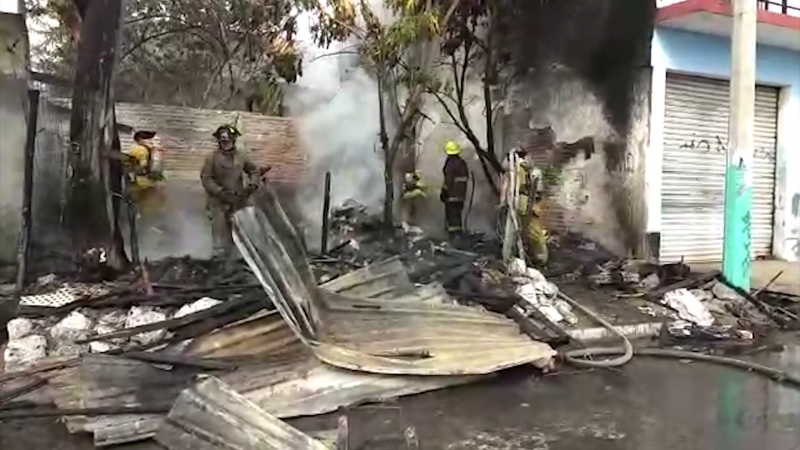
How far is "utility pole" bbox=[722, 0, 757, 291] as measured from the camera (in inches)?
350

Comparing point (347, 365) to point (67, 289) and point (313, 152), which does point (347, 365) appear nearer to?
point (67, 289)

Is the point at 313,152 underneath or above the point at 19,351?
above

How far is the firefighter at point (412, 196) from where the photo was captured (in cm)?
1273

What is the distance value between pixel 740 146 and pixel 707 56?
3.93m

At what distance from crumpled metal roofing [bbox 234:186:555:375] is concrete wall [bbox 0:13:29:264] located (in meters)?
4.22

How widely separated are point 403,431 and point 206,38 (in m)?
7.37

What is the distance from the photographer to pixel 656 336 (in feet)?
26.7

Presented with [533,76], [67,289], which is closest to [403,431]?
[67,289]

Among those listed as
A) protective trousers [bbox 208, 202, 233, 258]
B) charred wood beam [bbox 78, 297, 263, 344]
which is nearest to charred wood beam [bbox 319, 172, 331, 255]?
protective trousers [bbox 208, 202, 233, 258]

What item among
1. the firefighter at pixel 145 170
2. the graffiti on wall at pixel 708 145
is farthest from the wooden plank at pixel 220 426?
the graffiti on wall at pixel 708 145

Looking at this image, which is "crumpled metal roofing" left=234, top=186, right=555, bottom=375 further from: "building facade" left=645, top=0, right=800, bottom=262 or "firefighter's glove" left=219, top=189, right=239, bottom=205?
"building facade" left=645, top=0, right=800, bottom=262

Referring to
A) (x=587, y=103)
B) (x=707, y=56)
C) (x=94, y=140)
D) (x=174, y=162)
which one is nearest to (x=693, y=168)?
(x=707, y=56)

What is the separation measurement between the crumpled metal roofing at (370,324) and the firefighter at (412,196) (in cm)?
600

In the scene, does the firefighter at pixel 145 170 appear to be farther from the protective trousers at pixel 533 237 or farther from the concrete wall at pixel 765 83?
the concrete wall at pixel 765 83
